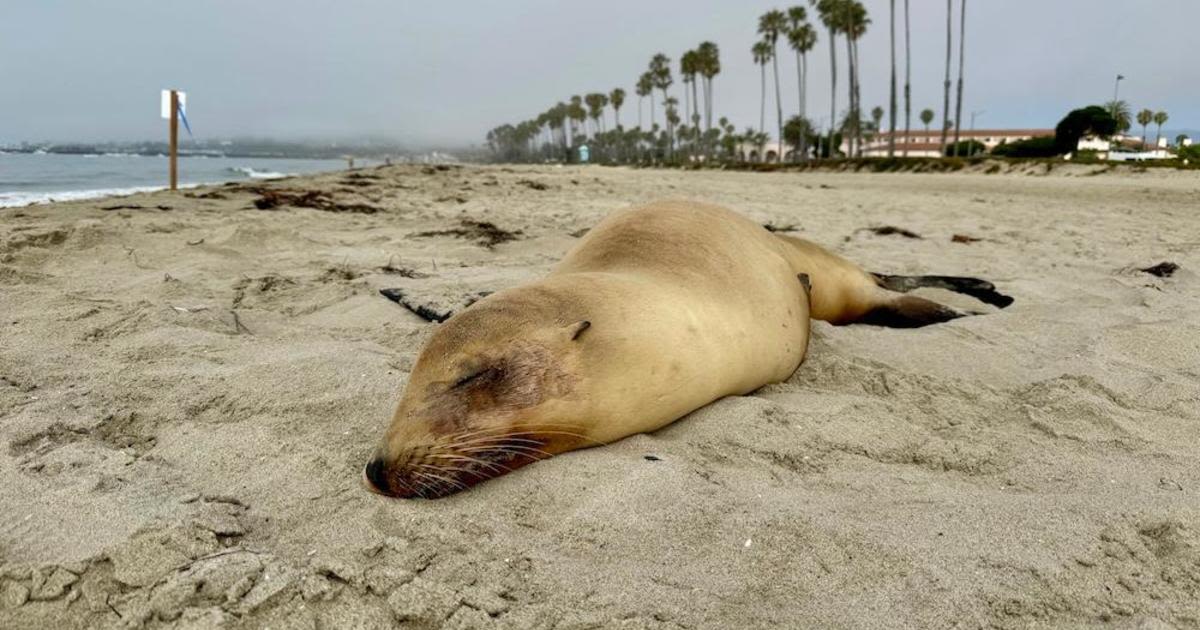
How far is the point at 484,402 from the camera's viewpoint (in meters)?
2.15

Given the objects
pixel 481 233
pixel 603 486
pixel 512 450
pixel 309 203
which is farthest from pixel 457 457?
pixel 309 203

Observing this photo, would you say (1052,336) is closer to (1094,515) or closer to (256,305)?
(1094,515)

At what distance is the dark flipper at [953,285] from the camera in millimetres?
4572

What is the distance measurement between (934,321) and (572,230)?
429 centimetres

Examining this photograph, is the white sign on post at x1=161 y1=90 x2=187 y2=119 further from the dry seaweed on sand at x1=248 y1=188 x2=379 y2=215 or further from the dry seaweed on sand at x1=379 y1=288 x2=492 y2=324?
the dry seaweed on sand at x1=379 y1=288 x2=492 y2=324

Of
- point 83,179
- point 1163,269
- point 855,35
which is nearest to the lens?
point 1163,269

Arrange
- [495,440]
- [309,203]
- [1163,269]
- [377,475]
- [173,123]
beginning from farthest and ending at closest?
1. [173,123]
2. [309,203]
3. [1163,269]
4. [495,440]
5. [377,475]

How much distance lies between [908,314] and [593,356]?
2407 mm

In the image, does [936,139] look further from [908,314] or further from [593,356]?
[593,356]

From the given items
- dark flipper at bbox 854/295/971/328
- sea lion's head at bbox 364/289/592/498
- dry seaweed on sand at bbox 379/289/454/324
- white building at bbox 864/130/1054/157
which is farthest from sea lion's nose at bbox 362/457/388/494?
white building at bbox 864/130/1054/157

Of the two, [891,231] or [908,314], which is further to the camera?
[891,231]

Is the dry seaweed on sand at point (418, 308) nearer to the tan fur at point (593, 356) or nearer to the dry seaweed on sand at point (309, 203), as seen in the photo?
the tan fur at point (593, 356)

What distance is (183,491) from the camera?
186 cm

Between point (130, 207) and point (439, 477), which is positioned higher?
point (130, 207)
